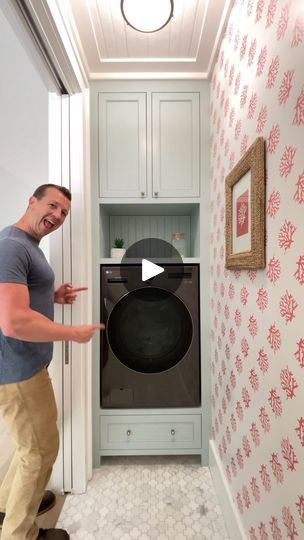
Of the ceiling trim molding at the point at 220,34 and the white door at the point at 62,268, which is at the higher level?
the ceiling trim molding at the point at 220,34

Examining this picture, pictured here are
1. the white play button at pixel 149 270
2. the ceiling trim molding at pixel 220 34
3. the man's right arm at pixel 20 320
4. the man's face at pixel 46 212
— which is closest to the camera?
the man's right arm at pixel 20 320

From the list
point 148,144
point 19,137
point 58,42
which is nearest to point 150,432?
point 148,144

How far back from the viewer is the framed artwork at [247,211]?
3.17ft

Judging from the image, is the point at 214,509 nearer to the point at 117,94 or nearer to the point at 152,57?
the point at 117,94

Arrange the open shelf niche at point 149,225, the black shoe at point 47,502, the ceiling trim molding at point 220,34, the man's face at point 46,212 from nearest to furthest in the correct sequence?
the man's face at point 46,212 → the ceiling trim molding at point 220,34 → the black shoe at point 47,502 → the open shelf niche at point 149,225

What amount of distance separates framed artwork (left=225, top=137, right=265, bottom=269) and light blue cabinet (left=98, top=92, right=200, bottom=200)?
0.55 metres

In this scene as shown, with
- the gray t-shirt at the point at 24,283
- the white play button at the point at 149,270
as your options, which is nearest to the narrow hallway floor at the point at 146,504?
the gray t-shirt at the point at 24,283

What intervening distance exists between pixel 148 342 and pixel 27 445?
0.85m

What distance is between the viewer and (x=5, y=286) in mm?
968

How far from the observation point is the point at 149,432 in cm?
184

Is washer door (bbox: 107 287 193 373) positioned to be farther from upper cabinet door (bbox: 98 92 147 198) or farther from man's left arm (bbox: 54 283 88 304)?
upper cabinet door (bbox: 98 92 147 198)

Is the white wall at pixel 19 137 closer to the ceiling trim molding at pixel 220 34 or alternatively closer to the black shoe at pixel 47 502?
the black shoe at pixel 47 502

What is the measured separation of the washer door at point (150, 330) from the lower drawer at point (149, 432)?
1.08 ft

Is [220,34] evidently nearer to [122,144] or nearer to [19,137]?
[122,144]
